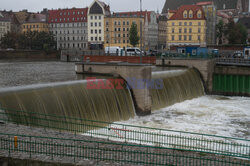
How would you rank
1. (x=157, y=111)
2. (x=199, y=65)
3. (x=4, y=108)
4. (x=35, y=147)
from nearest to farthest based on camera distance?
(x=35, y=147)
(x=4, y=108)
(x=157, y=111)
(x=199, y=65)

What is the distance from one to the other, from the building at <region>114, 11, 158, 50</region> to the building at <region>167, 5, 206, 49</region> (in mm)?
21985

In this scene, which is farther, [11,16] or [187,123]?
[11,16]

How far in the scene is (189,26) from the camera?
95562 millimetres

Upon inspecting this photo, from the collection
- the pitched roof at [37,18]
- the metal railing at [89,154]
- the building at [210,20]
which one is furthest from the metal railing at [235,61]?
the pitched roof at [37,18]

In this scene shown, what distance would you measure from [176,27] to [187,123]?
71.4 meters

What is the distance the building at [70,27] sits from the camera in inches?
5189

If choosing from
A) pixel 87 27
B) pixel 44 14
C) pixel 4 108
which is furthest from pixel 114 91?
pixel 44 14

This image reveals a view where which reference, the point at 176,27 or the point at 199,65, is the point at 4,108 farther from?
the point at 176,27

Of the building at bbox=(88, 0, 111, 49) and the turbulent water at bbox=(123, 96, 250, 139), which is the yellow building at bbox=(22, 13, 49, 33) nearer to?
the building at bbox=(88, 0, 111, 49)

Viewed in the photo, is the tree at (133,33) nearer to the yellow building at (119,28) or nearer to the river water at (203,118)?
the yellow building at (119,28)

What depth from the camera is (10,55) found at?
90.1m

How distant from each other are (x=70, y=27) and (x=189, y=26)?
189 ft

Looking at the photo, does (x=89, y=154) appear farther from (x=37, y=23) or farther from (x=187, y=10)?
(x=37, y=23)

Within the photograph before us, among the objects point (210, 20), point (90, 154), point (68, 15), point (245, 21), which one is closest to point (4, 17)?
point (68, 15)
